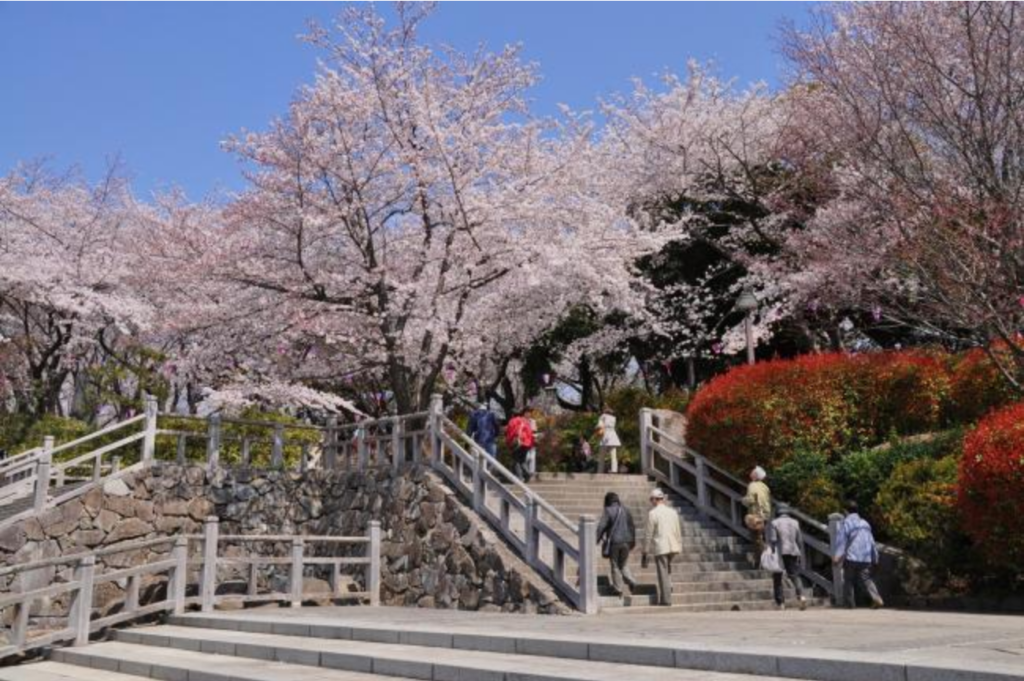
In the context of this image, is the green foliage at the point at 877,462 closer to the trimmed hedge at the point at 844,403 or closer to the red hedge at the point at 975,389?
the trimmed hedge at the point at 844,403

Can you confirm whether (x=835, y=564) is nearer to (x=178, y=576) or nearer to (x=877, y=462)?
(x=877, y=462)

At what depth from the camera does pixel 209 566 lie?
45.1 ft

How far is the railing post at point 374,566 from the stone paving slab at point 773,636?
6.29 feet

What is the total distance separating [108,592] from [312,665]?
32.4 ft

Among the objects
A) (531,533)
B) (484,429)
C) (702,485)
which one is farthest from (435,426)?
(702,485)

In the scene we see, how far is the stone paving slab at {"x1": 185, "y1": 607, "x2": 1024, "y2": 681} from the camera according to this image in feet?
20.0

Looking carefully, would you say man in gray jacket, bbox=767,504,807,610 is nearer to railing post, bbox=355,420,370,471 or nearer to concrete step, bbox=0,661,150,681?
railing post, bbox=355,420,370,471

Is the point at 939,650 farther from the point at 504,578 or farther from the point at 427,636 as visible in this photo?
the point at 504,578

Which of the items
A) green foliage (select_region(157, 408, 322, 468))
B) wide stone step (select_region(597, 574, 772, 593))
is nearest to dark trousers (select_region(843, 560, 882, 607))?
wide stone step (select_region(597, 574, 772, 593))

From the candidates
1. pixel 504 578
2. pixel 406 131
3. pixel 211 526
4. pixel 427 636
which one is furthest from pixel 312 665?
pixel 406 131

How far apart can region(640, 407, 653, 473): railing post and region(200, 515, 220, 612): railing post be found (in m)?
8.65

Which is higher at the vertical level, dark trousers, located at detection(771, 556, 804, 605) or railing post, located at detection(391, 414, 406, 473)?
railing post, located at detection(391, 414, 406, 473)

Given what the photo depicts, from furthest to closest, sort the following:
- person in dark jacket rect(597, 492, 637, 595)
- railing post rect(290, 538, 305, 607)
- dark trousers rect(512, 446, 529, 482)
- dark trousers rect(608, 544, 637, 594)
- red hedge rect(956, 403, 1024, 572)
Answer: dark trousers rect(512, 446, 529, 482)
railing post rect(290, 538, 305, 607)
dark trousers rect(608, 544, 637, 594)
person in dark jacket rect(597, 492, 637, 595)
red hedge rect(956, 403, 1024, 572)

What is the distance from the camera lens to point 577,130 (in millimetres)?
21297
